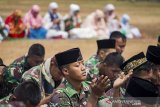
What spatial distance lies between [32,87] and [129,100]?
105 cm

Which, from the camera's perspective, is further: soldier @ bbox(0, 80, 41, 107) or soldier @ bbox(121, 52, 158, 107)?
soldier @ bbox(121, 52, 158, 107)

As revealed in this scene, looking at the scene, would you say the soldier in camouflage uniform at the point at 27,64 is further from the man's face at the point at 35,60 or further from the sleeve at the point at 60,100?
the sleeve at the point at 60,100

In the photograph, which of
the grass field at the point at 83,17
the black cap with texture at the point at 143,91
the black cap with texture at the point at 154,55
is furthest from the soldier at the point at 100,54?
the grass field at the point at 83,17

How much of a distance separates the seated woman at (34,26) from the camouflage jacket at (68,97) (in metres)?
10.2

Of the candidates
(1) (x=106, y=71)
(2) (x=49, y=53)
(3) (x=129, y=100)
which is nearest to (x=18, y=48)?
(2) (x=49, y=53)

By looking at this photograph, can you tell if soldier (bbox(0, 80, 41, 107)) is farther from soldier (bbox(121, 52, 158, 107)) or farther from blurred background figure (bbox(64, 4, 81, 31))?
blurred background figure (bbox(64, 4, 81, 31))

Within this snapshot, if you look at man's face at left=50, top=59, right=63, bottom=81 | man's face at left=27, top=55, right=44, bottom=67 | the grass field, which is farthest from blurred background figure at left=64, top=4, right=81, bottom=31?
man's face at left=50, top=59, right=63, bottom=81

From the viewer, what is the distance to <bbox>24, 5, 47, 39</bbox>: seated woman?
1599 cm

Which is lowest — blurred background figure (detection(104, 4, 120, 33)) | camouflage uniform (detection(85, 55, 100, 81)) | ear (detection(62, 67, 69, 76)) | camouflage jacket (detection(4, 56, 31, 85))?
blurred background figure (detection(104, 4, 120, 33))

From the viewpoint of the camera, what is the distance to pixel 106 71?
7.23 metres

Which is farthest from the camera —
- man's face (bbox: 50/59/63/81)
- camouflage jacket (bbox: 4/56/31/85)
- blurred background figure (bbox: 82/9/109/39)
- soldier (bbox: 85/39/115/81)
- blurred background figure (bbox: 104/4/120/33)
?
blurred background figure (bbox: 104/4/120/33)

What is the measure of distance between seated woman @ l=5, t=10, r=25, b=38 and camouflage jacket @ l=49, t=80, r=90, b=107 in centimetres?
1007

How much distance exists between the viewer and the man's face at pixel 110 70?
710 cm

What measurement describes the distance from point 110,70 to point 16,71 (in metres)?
1.65
